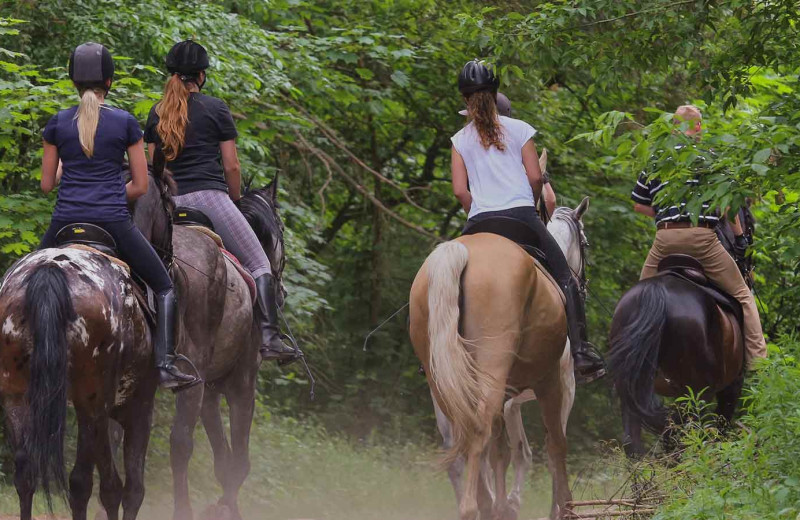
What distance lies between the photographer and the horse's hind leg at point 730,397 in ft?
33.1

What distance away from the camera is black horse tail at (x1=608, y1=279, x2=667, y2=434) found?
8891 millimetres

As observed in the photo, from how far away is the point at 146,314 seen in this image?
7.05 meters

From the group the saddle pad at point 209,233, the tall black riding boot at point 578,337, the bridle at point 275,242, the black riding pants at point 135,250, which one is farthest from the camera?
the bridle at point 275,242

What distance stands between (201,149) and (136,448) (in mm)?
2384

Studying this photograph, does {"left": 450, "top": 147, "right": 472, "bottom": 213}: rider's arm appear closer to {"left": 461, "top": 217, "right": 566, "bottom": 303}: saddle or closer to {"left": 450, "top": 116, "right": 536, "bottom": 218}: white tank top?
{"left": 450, "top": 116, "right": 536, "bottom": 218}: white tank top

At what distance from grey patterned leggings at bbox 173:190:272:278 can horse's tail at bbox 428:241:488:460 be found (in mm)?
2370

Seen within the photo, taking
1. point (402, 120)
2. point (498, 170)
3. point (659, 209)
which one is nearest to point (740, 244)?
point (659, 209)

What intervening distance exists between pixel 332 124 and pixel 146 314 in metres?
11.6

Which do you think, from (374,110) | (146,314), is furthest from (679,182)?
(374,110)

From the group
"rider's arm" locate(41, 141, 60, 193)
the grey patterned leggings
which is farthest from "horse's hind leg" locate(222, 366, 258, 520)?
"rider's arm" locate(41, 141, 60, 193)

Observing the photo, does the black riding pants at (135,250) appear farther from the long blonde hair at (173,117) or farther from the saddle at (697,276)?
the saddle at (697,276)

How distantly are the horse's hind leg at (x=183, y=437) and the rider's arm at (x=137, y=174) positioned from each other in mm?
1587

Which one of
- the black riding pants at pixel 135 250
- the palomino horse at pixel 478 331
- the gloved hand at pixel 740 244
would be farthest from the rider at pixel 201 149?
the gloved hand at pixel 740 244

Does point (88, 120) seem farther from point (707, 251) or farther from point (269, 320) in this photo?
point (707, 251)
